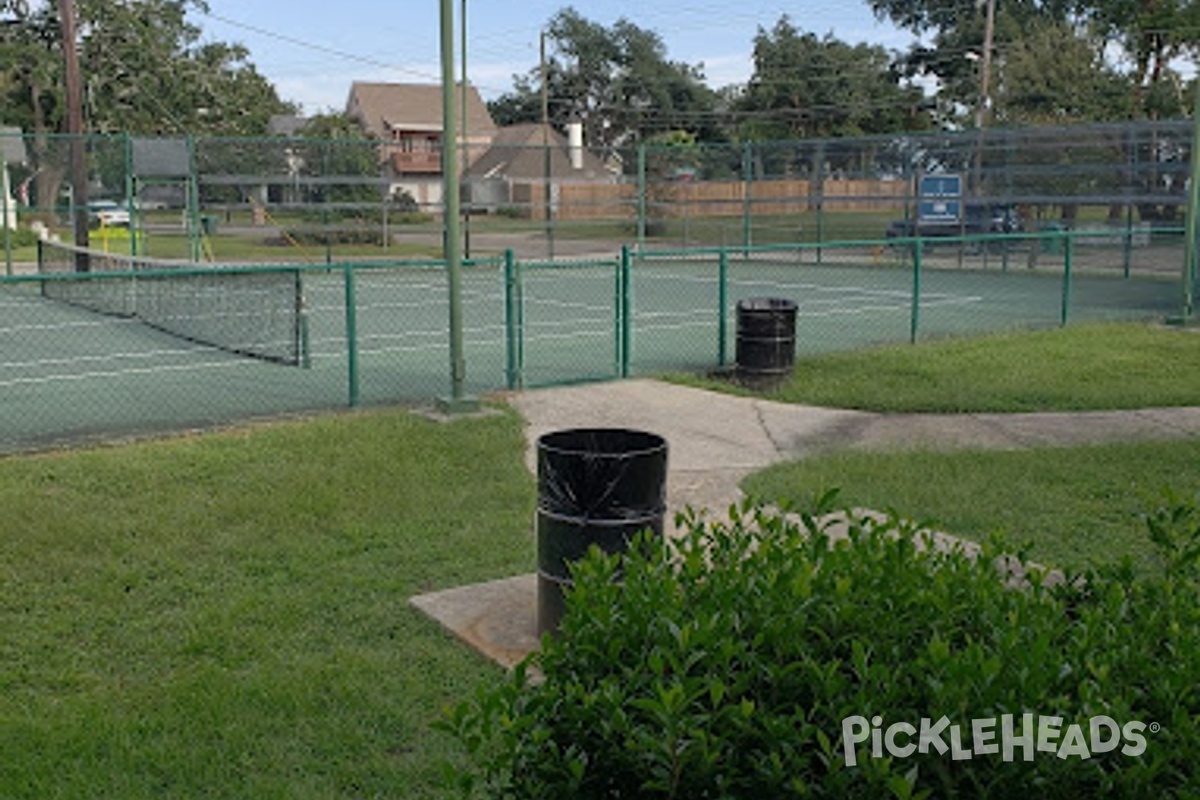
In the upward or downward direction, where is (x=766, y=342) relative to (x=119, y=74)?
downward

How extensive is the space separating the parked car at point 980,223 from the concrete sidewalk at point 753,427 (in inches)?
762

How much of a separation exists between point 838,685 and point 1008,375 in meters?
10.9

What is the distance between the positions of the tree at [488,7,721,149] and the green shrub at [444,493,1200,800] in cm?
8679

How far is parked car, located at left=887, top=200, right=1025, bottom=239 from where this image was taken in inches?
1158

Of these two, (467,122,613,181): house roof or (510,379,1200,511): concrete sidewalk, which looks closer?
(510,379,1200,511): concrete sidewalk

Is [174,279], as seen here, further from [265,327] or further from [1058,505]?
[1058,505]

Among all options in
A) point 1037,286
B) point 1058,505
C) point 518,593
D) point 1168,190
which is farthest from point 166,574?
point 1168,190

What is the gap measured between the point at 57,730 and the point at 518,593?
2181 mm

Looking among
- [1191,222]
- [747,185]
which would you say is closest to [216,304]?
[1191,222]

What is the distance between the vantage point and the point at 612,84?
90.4 metres

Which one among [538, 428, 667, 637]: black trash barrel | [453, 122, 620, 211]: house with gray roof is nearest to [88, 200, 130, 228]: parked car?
[453, 122, 620, 211]: house with gray roof

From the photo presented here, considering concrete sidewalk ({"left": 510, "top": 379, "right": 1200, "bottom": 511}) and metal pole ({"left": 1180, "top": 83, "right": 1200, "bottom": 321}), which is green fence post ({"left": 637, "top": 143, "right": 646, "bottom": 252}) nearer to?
metal pole ({"left": 1180, "top": 83, "right": 1200, "bottom": 321})

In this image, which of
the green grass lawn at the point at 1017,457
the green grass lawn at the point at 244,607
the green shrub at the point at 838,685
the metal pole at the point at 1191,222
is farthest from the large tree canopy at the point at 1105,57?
the green shrub at the point at 838,685

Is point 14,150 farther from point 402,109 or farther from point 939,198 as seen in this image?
point 402,109
